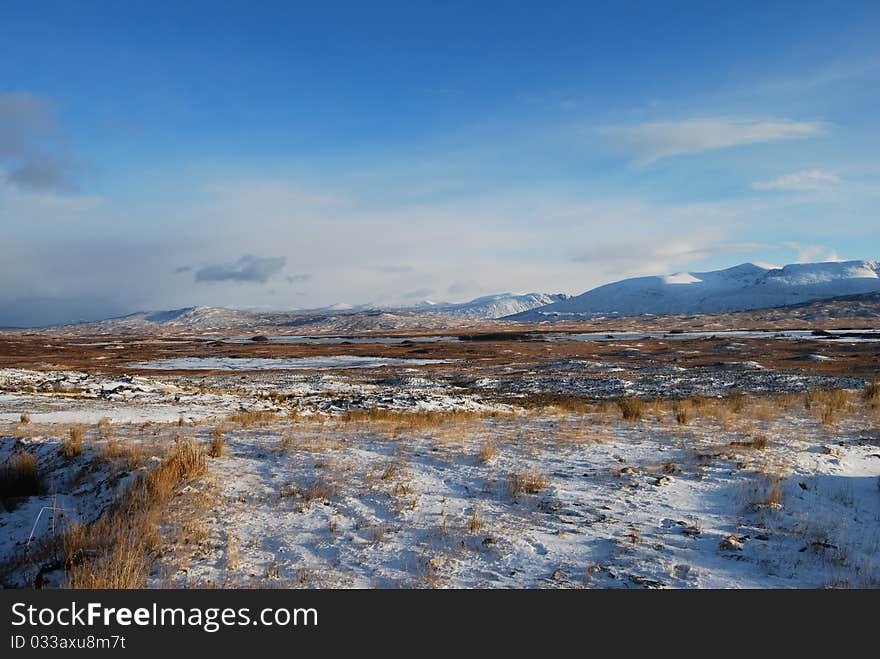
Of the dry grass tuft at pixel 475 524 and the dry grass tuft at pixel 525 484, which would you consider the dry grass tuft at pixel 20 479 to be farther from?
the dry grass tuft at pixel 525 484

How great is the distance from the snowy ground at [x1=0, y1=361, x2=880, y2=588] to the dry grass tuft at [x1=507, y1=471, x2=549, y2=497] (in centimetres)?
4

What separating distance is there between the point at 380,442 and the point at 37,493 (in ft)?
20.8

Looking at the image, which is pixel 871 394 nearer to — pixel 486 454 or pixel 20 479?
pixel 486 454

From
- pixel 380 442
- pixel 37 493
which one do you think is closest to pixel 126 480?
pixel 37 493

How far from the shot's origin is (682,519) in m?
6.89

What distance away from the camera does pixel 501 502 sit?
7.52 meters

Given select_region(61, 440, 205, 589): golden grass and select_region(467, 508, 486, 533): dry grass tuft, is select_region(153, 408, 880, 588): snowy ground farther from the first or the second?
select_region(61, 440, 205, 589): golden grass

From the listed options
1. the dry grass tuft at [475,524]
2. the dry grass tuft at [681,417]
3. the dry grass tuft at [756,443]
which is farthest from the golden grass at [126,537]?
the dry grass tuft at [681,417]

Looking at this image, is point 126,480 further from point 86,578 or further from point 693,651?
point 693,651

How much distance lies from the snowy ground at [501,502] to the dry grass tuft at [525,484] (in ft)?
0.12

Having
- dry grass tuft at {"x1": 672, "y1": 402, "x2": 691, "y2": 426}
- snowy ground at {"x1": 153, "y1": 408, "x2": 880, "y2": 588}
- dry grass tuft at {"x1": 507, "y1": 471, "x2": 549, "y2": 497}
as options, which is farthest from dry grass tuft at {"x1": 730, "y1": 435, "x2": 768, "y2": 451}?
dry grass tuft at {"x1": 507, "y1": 471, "x2": 549, "y2": 497}

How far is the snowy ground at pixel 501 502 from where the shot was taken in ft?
17.7

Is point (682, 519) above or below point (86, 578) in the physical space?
below

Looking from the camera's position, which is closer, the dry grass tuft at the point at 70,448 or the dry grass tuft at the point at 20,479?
the dry grass tuft at the point at 20,479
